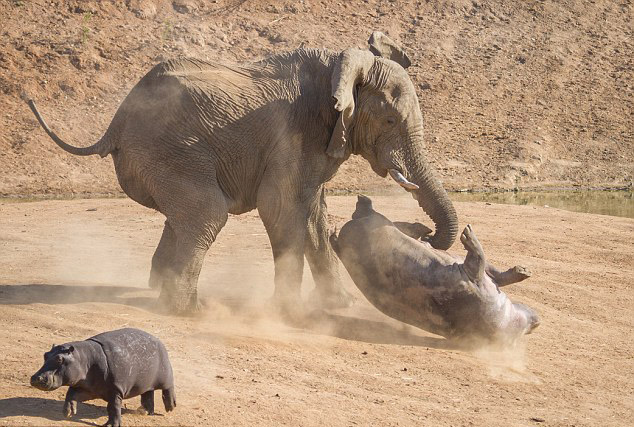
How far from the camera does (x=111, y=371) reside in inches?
271

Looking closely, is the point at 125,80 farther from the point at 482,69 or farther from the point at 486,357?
the point at 486,357

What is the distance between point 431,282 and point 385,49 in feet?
9.66

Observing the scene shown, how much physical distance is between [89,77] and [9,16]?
2.70m

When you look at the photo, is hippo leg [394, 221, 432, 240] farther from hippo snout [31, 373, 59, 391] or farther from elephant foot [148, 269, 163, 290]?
hippo snout [31, 373, 59, 391]

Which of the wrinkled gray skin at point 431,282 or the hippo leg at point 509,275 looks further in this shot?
the hippo leg at point 509,275

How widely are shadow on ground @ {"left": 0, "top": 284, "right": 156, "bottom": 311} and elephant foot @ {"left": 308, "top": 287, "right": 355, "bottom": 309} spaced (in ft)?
5.13

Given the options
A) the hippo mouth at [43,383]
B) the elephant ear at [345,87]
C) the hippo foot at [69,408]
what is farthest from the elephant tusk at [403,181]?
the hippo mouth at [43,383]

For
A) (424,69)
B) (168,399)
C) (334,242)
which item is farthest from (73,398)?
(424,69)

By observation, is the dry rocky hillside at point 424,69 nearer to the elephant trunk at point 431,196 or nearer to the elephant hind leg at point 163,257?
the elephant hind leg at point 163,257

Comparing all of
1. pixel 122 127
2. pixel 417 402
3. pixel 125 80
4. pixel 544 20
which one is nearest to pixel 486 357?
pixel 417 402

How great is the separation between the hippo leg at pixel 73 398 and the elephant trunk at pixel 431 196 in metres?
4.91

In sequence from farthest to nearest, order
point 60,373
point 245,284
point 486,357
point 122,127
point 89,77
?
point 89,77 → point 245,284 → point 122,127 → point 486,357 → point 60,373

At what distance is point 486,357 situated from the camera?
396 inches

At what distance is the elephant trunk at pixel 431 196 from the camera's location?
11156mm
